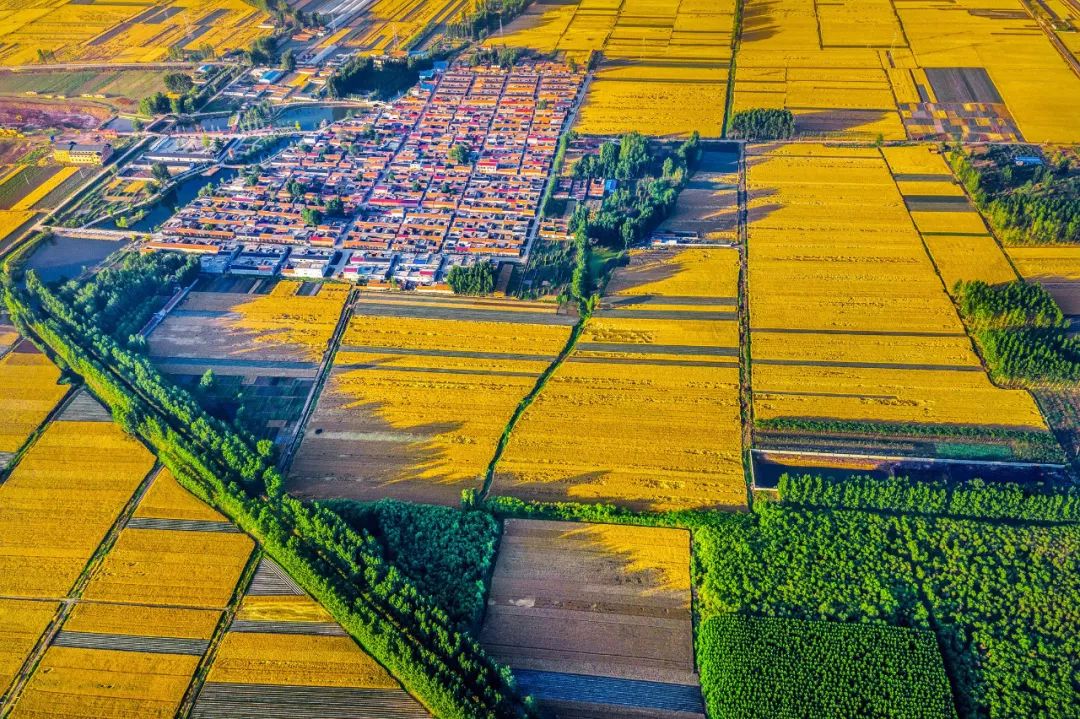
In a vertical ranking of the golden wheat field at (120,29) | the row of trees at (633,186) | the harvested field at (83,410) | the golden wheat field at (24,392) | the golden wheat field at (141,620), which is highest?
the golden wheat field at (120,29)

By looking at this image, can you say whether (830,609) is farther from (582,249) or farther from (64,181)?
(64,181)

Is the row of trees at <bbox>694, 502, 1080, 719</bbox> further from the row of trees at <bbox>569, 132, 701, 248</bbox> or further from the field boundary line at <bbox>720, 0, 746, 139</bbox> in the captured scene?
the field boundary line at <bbox>720, 0, 746, 139</bbox>

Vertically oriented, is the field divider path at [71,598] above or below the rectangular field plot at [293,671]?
above

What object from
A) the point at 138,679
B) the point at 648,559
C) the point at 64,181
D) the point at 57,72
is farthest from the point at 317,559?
the point at 57,72

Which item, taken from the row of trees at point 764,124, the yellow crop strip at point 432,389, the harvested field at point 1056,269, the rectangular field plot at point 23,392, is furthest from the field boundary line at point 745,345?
the rectangular field plot at point 23,392

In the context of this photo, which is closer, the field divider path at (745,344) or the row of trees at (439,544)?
the row of trees at (439,544)

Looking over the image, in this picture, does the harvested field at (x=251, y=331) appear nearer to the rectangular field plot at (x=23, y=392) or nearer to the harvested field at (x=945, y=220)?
the rectangular field plot at (x=23, y=392)

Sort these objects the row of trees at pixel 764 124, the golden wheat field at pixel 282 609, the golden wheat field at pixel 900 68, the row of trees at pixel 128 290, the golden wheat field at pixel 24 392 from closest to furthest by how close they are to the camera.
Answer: the golden wheat field at pixel 282 609, the golden wheat field at pixel 24 392, the row of trees at pixel 128 290, the row of trees at pixel 764 124, the golden wheat field at pixel 900 68

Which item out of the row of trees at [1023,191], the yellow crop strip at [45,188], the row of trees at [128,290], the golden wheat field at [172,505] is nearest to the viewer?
the golden wheat field at [172,505]
